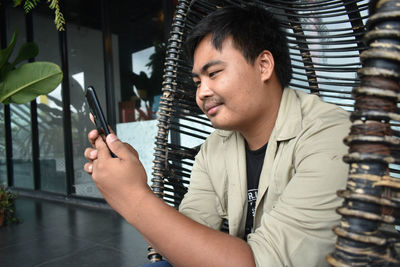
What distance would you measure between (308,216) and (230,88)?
0.42 meters

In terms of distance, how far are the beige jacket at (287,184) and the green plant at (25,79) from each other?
8.19 ft

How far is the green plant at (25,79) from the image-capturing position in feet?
10.1

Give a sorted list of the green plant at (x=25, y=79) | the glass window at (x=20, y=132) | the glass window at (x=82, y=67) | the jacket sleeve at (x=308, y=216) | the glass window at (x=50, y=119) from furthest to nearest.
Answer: the glass window at (x=20, y=132), the glass window at (x=50, y=119), the glass window at (x=82, y=67), the green plant at (x=25, y=79), the jacket sleeve at (x=308, y=216)

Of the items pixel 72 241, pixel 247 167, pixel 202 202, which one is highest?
pixel 247 167

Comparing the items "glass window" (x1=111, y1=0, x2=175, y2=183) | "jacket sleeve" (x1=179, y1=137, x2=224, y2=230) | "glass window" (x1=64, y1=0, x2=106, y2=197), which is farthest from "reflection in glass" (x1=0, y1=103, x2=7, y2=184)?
"jacket sleeve" (x1=179, y1=137, x2=224, y2=230)

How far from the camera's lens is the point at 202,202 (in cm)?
109

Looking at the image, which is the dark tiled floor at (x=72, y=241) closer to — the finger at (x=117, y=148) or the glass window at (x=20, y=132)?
the finger at (x=117, y=148)

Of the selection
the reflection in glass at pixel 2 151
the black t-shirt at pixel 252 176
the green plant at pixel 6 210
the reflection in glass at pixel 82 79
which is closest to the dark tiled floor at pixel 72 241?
the green plant at pixel 6 210

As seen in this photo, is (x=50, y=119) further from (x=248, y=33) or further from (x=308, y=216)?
(x=308, y=216)

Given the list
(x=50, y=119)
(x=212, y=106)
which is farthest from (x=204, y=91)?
(x=50, y=119)

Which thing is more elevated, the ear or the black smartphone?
the ear

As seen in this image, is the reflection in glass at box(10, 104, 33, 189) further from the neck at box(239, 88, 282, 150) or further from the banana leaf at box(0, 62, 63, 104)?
the neck at box(239, 88, 282, 150)

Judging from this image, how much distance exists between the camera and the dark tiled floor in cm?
247

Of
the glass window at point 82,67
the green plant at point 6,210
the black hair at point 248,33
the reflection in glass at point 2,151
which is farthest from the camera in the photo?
the reflection in glass at point 2,151
